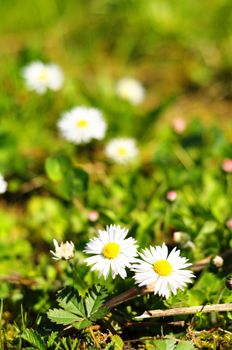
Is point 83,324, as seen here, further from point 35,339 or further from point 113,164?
point 113,164

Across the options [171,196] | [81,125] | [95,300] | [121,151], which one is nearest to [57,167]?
[81,125]

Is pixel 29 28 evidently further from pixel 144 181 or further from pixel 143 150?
pixel 144 181

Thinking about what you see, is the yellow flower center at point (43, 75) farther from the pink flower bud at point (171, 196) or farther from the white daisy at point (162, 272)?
the white daisy at point (162, 272)

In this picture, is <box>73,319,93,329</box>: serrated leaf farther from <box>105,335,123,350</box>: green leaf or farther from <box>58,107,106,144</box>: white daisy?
<box>58,107,106,144</box>: white daisy

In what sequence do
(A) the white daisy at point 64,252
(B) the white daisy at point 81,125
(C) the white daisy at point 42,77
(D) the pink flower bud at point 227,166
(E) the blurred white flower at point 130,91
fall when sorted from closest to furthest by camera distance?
1. (A) the white daisy at point 64,252
2. (D) the pink flower bud at point 227,166
3. (B) the white daisy at point 81,125
4. (C) the white daisy at point 42,77
5. (E) the blurred white flower at point 130,91

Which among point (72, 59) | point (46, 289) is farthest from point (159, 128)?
point (46, 289)

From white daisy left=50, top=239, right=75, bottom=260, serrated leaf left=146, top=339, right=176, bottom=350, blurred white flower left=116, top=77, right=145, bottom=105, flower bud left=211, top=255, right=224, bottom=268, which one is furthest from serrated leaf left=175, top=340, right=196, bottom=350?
blurred white flower left=116, top=77, right=145, bottom=105

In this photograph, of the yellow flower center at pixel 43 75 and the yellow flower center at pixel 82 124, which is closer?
the yellow flower center at pixel 82 124

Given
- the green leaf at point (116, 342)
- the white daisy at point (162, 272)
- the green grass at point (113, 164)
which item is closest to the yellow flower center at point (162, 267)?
the white daisy at point (162, 272)
